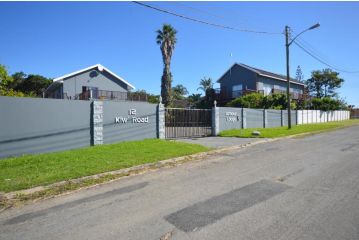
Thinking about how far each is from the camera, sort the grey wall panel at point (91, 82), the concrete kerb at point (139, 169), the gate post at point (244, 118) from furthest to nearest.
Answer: the grey wall panel at point (91, 82)
the gate post at point (244, 118)
the concrete kerb at point (139, 169)

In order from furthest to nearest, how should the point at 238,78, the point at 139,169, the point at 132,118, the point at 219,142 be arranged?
the point at 238,78 → the point at 219,142 → the point at 132,118 → the point at 139,169

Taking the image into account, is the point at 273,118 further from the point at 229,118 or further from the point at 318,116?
the point at 318,116

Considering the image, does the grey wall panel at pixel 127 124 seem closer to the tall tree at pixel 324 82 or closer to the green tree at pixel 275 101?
the green tree at pixel 275 101

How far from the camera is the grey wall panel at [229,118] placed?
23.2 m

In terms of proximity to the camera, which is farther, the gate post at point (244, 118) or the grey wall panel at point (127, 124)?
the gate post at point (244, 118)

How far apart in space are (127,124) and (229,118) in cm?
1057

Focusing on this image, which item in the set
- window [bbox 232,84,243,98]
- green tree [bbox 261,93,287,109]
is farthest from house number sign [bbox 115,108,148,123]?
window [bbox 232,84,243,98]

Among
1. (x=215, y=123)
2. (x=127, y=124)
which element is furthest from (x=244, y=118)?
(x=127, y=124)

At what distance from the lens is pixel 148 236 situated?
4.46m

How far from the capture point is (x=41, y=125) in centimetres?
1217

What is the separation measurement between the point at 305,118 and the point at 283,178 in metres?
33.6

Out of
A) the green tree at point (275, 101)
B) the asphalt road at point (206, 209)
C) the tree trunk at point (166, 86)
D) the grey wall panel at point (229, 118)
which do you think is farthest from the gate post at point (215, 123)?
the tree trunk at point (166, 86)

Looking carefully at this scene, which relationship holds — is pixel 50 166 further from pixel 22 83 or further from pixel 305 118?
pixel 22 83

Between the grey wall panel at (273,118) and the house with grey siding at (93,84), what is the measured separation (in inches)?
483
